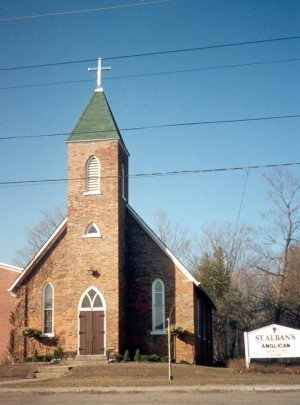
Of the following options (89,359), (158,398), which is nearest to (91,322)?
(89,359)

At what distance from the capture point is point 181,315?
93.8 ft

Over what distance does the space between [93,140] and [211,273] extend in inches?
1030

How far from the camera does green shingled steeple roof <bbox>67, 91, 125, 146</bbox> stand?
1158 inches

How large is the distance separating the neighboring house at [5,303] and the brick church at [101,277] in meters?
1.60

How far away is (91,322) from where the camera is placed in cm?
2758

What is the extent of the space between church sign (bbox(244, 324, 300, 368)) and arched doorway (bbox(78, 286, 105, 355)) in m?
7.62

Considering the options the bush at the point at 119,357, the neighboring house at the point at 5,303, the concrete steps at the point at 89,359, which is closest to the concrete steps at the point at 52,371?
the concrete steps at the point at 89,359

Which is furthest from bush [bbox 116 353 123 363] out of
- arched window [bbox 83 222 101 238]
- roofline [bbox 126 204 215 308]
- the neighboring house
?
the neighboring house

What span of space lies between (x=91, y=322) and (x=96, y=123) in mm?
10833

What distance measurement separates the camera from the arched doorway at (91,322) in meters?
27.3

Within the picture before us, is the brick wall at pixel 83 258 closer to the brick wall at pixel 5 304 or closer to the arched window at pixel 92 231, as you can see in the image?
the arched window at pixel 92 231

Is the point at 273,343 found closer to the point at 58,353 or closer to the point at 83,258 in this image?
the point at 83,258

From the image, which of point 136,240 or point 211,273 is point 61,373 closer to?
point 136,240

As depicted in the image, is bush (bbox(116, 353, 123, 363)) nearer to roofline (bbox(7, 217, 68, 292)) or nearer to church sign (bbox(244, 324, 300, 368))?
church sign (bbox(244, 324, 300, 368))
